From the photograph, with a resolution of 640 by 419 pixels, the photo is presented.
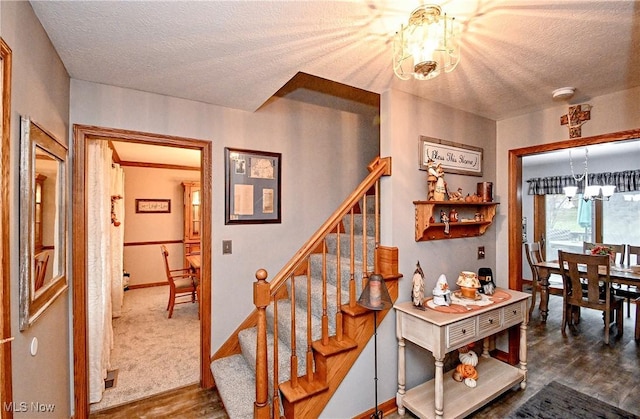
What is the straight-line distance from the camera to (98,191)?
2.32 metres

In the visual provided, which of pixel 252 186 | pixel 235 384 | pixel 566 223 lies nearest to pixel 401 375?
pixel 235 384

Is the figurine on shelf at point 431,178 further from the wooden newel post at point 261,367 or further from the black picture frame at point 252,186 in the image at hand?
the wooden newel post at point 261,367

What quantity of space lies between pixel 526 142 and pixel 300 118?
2173mm

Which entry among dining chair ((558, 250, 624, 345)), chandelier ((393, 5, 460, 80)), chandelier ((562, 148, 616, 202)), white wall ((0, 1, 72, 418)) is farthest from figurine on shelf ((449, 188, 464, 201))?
chandelier ((562, 148, 616, 202))

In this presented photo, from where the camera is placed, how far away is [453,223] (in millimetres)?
2385

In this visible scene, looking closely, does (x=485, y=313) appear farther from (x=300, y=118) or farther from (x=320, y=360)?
(x=300, y=118)

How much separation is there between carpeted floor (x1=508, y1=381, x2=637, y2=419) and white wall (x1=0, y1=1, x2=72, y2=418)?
9.38 feet

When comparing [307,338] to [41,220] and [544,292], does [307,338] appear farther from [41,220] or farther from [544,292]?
[544,292]

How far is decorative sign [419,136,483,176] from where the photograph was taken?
2363 millimetres

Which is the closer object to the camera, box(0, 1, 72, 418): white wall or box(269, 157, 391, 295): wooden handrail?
box(0, 1, 72, 418): white wall

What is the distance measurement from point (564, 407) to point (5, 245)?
11.4 feet

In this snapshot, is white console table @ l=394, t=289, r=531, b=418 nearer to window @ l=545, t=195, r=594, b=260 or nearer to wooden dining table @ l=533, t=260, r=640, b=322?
wooden dining table @ l=533, t=260, r=640, b=322

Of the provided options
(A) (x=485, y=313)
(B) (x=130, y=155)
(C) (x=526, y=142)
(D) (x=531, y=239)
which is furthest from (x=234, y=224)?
(D) (x=531, y=239)

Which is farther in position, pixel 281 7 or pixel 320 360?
pixel 320 360
